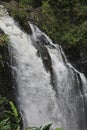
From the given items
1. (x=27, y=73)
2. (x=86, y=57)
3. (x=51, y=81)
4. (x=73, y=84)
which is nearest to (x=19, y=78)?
(x=27, y=73)

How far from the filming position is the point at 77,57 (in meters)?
14.4

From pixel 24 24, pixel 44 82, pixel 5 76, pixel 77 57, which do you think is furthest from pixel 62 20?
pixel 5 76

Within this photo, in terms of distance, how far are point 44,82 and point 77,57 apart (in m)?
2.36

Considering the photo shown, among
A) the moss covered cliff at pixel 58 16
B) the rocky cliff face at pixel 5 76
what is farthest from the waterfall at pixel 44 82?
the moss covered cliff at pixel 58 16

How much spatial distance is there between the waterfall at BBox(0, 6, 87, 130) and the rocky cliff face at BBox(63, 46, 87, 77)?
53cm

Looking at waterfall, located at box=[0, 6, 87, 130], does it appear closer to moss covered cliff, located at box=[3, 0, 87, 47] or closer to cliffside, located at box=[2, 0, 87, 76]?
cliffside, located at box=[2, 0, 87, 76]

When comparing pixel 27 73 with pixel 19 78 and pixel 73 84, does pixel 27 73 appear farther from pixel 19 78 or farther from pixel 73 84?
pixel 73 84

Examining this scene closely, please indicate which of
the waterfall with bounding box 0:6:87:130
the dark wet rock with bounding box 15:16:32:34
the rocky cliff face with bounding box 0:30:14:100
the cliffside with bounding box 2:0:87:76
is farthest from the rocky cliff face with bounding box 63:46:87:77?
the rocky cliff face with bounding box 0:30:14:100

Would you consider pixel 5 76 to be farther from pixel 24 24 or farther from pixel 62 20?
pixel 62 20

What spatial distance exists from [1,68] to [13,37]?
162cm

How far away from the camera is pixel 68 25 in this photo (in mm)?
15219

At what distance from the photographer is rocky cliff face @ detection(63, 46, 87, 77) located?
14.3 meters

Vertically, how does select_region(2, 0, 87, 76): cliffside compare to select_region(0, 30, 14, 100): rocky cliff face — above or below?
above

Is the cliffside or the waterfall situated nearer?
the waterfall
